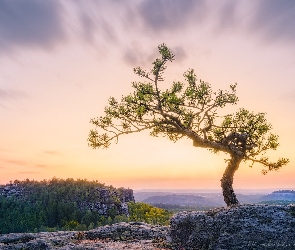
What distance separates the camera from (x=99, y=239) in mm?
20766

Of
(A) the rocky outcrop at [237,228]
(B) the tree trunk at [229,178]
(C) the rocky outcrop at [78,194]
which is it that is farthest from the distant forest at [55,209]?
(A) the rocky outcrop at [237,228]

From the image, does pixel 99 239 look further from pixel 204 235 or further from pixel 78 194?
pixel 78 194

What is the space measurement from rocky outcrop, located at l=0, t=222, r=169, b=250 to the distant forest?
176 feet

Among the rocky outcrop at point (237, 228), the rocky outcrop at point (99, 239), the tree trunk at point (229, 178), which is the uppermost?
the tree trunk at point (229, 178)

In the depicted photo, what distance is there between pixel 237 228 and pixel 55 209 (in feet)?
264

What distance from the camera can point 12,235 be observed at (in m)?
22.5

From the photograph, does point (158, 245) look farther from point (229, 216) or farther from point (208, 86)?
point (208, 86)

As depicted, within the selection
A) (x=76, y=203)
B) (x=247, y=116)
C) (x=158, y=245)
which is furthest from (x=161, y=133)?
(x=76, y=203)

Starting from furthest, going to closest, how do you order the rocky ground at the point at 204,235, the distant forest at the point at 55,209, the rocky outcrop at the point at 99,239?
the distant forest at the point at 55,209 → the rocky outcrop at the point at 99,239 → the rocky ground at the point at 204,235

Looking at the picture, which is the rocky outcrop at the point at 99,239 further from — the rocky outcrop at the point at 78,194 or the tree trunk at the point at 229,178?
the rocky outcrop at the point at 78,194

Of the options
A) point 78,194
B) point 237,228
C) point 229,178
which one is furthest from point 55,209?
point 237,228

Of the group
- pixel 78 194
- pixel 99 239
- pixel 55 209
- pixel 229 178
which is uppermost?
pixel 78 194

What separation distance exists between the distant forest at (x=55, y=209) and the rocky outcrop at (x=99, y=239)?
2116 inches

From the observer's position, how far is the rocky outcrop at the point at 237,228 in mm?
14539
